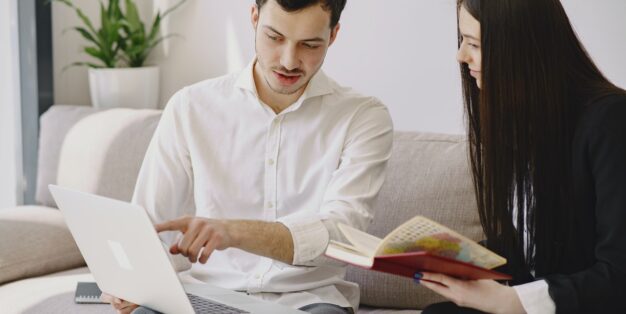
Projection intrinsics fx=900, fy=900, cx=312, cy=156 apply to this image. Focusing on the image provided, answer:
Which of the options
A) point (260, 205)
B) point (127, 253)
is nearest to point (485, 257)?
point (127, 253)

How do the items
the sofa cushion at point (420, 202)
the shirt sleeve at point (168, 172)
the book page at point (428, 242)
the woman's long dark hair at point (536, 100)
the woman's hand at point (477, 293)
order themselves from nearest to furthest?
the book page at point (428, 242) < the woman's hand at point (477, 293) < the woman's long dark hair at point (536, 100) < the shirt sleeve at point (168, 172) < the sofa cushion at point (420, 202)

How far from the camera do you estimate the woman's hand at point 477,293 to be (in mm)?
1471

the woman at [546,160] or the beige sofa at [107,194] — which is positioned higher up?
the woman at [546,160]

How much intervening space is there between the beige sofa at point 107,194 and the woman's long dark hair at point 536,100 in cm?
61

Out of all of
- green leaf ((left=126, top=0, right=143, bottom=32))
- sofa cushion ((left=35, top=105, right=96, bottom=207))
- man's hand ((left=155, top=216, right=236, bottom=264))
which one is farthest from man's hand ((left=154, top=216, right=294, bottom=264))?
green leaf ((left=126, top=0, right=143, bottom=32))

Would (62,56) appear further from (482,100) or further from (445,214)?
(482,100)

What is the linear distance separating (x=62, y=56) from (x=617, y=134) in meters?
2.53

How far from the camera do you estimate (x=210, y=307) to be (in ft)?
5.71

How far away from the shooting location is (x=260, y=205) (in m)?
2.07

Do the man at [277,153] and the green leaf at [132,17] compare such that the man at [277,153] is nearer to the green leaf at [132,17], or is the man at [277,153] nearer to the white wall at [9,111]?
the green leaf at [132,17]

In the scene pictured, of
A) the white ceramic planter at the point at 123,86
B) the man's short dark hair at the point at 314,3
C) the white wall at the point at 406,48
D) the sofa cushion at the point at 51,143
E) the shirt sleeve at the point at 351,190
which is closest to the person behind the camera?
the shirt sleeve at the point at 351,190

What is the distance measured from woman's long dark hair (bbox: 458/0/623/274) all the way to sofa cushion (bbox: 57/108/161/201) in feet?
4.97

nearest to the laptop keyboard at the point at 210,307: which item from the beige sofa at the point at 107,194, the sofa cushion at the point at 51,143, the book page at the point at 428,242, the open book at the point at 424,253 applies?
the open book at the point at 424,253

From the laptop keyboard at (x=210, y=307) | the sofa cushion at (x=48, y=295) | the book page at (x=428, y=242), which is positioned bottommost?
the sofa cushion at (x=48, y=295)
